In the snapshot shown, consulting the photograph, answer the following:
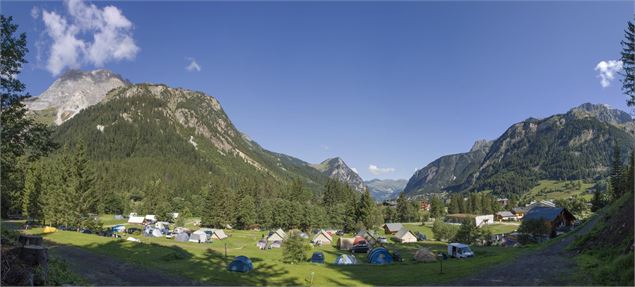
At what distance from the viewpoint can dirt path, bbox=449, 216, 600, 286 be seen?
22609 mm

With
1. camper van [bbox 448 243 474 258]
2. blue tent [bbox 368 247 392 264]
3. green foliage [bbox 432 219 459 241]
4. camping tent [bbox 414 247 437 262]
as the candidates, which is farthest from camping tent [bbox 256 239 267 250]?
green foliage [bbox 432 219 459 241]

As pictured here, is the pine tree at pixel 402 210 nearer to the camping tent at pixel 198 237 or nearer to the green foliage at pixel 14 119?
the camping tent at pixel 198 237

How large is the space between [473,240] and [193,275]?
61515mm

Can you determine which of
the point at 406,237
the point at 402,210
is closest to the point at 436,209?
the point at 402,210

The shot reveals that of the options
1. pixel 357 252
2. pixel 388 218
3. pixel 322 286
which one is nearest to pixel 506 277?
pixel 322 286

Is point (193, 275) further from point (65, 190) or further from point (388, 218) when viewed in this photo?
point (388, 218)

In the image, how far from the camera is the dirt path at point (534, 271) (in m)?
22.6

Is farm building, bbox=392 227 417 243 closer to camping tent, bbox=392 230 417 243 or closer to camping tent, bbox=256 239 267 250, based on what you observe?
camping tent, bbox=392 230 417 243

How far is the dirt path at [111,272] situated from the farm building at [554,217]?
65.2 meters

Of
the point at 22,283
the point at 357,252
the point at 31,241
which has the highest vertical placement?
the point at 31,241

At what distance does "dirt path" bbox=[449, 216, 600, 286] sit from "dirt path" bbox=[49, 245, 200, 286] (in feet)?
64.7

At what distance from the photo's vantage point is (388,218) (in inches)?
6314

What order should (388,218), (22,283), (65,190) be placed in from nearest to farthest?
(22,283)
(65,190)
(388,218)

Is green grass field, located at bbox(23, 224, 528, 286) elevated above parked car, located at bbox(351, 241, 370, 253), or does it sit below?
above
